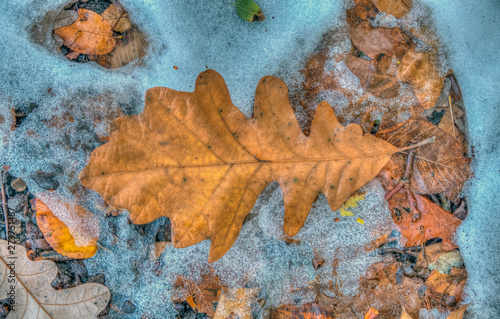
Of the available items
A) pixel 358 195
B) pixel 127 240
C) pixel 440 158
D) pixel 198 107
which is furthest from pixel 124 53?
pixel 440 158

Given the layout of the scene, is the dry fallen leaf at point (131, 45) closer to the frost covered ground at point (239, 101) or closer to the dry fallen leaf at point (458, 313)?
the frost covered ground at point (239, 101)

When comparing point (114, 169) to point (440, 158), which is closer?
point (114, 169)

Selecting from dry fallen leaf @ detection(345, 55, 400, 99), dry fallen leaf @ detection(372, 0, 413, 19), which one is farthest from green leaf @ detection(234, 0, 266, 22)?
dry fallen leaf @ detection(372, 0, 413, 19)

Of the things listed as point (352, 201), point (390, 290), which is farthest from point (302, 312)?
point (352, 201)

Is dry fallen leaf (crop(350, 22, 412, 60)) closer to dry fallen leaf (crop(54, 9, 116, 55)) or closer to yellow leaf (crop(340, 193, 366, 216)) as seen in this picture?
yellow leaf (crop(340, 193, 366, 216))

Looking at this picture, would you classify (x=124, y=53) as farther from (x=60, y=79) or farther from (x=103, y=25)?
(x=60, y=79)

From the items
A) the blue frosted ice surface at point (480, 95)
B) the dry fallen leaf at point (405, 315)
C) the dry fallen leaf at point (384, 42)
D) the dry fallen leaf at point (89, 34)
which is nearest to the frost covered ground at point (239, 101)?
the blue frosted ice surface at point (480, 95)
